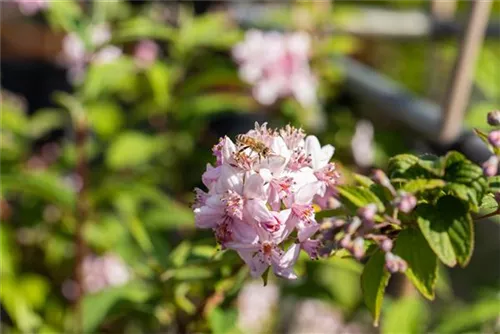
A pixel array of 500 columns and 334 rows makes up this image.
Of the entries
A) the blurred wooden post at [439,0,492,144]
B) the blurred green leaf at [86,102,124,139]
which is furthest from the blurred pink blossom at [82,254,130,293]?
the blurred wooden post at [439,0,492,144]

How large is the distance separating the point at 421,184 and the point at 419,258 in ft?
0.30

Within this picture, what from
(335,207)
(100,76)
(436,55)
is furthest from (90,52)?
(436,55)

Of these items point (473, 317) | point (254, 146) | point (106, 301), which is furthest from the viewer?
point (106, 301)

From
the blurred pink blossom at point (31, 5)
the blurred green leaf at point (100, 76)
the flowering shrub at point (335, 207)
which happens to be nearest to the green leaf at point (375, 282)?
the flowering shrub at point (335, 207)

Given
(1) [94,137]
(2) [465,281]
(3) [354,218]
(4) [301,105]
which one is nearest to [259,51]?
(4) [301,105]

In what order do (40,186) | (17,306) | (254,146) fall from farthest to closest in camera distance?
1. (17,306)
2. (40,186)
3. (254,146)

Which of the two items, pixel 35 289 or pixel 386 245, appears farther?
pixel 35 289

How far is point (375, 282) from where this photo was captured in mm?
750

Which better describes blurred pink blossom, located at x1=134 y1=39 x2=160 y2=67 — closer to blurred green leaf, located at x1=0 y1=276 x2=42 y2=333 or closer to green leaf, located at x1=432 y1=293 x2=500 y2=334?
blurred green leaf, located at x1=0 y1=276 x2=42 y2=333

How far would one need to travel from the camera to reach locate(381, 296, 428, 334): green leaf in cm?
121

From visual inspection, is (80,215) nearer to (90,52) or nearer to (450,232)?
(90,52)

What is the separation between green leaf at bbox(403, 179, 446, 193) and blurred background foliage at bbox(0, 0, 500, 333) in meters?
0.57

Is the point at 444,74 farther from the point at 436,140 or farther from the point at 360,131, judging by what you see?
the point at 436,140

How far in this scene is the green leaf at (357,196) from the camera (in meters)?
0.73
